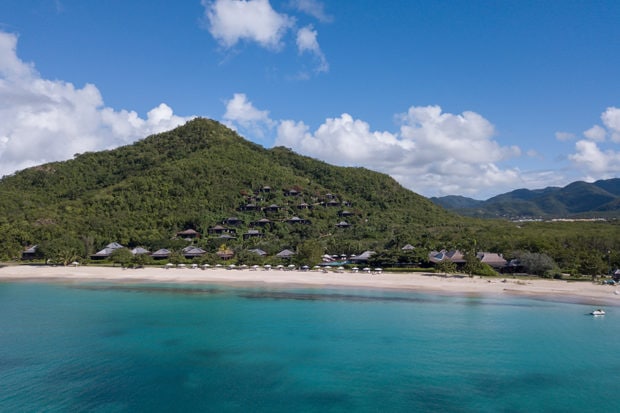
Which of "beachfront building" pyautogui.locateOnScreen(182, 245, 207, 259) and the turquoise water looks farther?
"beachfront building" pyautogui.locateOnScreen(182, 245, 207, 259)

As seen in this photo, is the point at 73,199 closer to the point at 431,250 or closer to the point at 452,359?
the point at 431,250

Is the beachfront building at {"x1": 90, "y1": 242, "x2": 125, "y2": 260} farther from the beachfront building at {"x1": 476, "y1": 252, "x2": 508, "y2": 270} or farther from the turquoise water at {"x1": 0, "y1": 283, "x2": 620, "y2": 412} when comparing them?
the beachfront building at {"x1": 476, "y1": 252, "x2": 508, "y2": 270}

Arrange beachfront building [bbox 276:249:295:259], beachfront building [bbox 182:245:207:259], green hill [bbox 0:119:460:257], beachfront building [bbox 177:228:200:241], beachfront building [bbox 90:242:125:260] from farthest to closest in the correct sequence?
beachfront building [bbox 177:228:200:241] < green hill [bbox 0:119:460:257] < beachfront building [bbox 90:242:125:260] < beachfront building [bbox 182:245:207:259] < beachfront building [bbox 276:249:295:259]

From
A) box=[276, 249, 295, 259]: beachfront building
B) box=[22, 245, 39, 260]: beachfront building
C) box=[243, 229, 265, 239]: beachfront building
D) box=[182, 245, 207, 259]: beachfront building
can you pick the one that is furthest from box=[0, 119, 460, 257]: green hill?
box=[182, 245, 207, 259]: beachfront building

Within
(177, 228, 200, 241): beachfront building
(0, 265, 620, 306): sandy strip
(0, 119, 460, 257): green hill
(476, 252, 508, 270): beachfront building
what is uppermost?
(0, 119, 460, 257): green hill

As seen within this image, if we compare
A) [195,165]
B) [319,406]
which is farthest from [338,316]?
[195,165]

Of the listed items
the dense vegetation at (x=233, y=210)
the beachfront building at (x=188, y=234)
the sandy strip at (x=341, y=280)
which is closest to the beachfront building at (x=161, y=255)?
the dense vegetation at (x=233, y=210)
